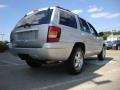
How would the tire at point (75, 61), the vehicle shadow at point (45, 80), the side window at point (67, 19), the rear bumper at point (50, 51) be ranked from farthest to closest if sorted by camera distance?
the tire at point (75, 61), the side window at point (67, 19), the rear bumper at point (50, 51), the vehicle shadow at point (45, 80)

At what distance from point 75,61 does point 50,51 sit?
1.39 metres

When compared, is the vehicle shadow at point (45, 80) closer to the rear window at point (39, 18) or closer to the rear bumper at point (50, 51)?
the rear bumper at point (50, 51)

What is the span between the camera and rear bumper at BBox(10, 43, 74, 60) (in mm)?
5438

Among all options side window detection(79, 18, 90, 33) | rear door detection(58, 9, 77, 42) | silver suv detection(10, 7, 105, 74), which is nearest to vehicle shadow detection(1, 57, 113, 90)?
silver suv detection(10, 7, 105, 74)

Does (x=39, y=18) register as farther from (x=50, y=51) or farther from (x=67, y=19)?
(x=50, y=51)

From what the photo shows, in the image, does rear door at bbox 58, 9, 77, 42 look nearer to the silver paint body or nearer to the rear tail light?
the silver paint body

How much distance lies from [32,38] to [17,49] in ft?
2.22

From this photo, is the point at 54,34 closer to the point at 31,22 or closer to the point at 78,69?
the point at 31,22

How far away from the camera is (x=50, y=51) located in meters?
5.45

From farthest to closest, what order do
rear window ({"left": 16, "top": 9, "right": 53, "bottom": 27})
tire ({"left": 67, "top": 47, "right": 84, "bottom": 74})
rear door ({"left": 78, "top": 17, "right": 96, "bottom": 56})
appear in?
rear door ({"left": 78, "top": 17, "right": 96, "bottom": 56}) → tire ({"left": 67, "top": 47, "right": 84, "bottom": 74}) → rear window ({"left": 16, "top": 9, "right": 53, "bottom": 27})

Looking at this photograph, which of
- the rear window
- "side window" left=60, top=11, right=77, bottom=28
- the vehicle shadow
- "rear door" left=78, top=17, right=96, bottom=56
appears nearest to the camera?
the vehicle shadow

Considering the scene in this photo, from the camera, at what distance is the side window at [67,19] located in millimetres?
6152

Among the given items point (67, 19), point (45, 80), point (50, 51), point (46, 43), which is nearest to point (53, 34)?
point (46, 43)

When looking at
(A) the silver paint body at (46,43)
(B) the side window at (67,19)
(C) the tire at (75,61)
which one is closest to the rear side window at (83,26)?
(B) the side window at (67,19)
